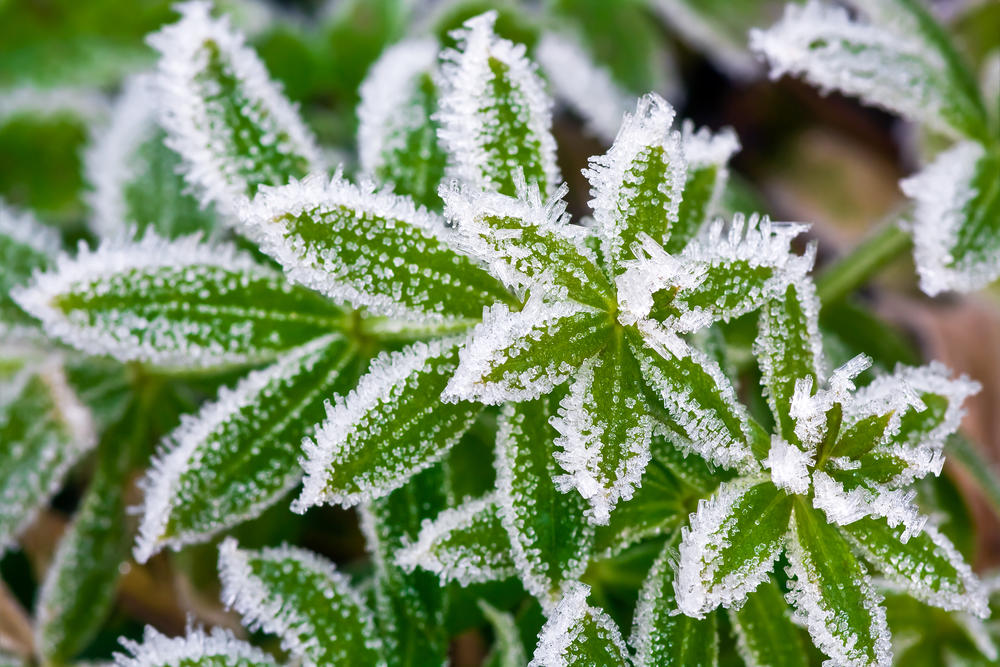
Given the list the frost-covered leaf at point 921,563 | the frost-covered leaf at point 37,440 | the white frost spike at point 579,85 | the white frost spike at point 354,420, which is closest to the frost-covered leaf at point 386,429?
the white frost spike at point 354,420

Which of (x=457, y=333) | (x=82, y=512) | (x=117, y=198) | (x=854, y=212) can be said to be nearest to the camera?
(x=457, y=333)

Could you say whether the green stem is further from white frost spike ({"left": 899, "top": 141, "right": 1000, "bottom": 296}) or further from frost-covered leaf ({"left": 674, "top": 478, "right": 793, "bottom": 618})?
frost-covered leaf ({"left": 674, "top": 478, "right": 793, "bottom": 618})

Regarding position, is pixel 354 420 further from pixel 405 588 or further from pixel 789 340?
pixel 789 340

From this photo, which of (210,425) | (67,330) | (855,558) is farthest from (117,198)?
(855,558)

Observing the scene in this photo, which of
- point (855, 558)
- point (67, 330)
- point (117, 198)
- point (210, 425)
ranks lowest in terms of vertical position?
point (855, 558)

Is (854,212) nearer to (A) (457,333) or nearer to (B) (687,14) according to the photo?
(B) (687,14)

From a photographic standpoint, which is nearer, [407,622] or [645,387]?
[645,387]
